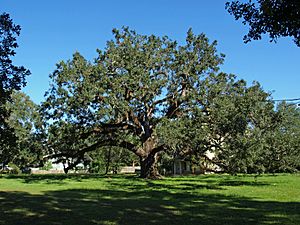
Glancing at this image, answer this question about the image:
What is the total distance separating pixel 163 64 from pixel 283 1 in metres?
25.4

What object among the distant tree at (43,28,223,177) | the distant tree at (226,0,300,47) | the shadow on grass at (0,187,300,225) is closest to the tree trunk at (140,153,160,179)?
the distant tree at (43,28,223,177)

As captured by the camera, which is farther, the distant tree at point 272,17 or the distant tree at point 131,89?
the distant tree at point 131,89

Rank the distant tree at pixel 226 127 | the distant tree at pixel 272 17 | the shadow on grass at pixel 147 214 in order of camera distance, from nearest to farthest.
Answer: the distant tree at pixel 272 17 → the shadow on grass at pixel 147 214 → the distant tree at pixel 226 127

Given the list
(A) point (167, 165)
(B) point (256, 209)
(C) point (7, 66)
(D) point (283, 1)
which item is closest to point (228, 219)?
(B) point (256, 209)

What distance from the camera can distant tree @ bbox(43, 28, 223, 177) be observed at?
27.5 meters

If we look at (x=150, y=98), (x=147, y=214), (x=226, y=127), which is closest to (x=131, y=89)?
(x=150, y=98)

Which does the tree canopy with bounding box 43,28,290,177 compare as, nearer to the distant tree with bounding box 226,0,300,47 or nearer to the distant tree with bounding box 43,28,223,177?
the distant tree with bounding box 43,28,223,177

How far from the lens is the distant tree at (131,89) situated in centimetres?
2745

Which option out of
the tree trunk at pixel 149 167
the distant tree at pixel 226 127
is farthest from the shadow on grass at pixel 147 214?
the tree trunk at pixel 149 167

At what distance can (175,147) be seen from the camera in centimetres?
2420

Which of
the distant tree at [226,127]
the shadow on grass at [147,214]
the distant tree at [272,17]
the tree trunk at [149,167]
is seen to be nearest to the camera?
the distant tree at [272,17]

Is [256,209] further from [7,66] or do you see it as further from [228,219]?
[7,66]

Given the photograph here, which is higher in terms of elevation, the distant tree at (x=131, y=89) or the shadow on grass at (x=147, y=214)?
the distant tree at (x=131, y=89)

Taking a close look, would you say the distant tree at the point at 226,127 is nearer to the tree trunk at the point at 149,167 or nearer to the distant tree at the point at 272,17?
the tree trunk at the point at 149,167
